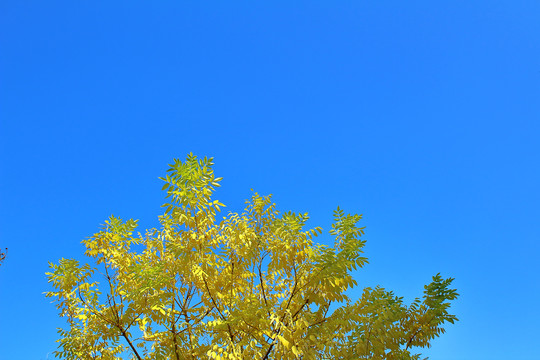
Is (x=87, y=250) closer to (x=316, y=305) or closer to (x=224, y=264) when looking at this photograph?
(x=224, y=264)

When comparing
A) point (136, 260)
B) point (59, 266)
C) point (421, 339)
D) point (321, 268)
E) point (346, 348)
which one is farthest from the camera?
point (136, 260)

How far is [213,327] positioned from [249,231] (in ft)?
4.80

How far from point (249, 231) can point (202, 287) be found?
1.15 m

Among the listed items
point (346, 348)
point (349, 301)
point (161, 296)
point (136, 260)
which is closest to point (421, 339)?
point (349, 301)

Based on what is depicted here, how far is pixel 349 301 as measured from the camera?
18.4 feet

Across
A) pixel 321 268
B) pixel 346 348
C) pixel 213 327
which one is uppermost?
pixel 321 268

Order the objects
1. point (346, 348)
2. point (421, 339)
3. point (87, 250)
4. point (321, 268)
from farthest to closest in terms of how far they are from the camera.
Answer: point (87, 250), point (421, 339), point (321, 268), point (346, 348)

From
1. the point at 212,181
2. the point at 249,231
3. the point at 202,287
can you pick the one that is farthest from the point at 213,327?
the point at 212,181

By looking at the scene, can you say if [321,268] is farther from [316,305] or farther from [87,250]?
[87,250]

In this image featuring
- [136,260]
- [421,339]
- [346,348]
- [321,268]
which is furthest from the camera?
[136,260]

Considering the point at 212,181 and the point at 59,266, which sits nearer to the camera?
the point at 212,181

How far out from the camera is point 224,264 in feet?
19.1

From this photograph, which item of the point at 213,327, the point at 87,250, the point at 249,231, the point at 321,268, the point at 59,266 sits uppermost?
the point at 87,250

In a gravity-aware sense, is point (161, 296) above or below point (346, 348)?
above
